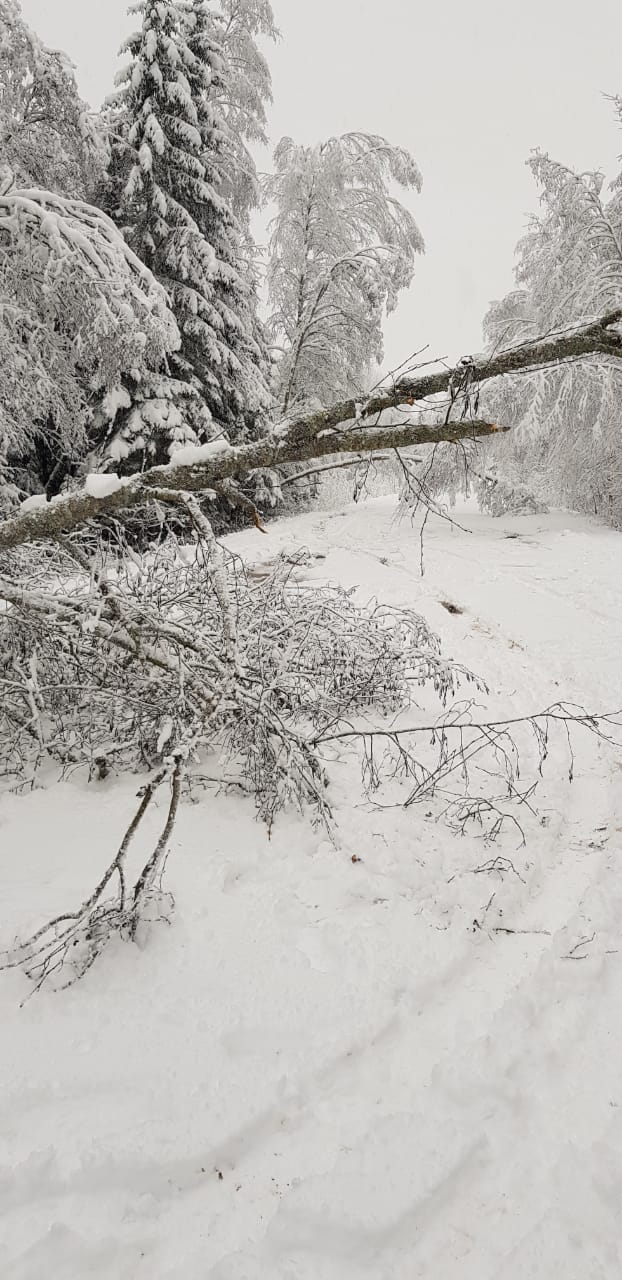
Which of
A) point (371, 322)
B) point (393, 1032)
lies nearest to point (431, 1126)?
point (393, 1032)

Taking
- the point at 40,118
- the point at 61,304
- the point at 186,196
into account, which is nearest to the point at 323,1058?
the point at 61,304

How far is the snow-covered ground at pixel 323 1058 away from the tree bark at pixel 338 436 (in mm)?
1642

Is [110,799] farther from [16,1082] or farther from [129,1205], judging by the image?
[129,1205]

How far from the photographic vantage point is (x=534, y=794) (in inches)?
142

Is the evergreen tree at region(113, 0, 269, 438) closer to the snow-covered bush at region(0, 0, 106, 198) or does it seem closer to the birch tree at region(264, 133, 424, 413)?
the birch tree at region(264, 133, 424, 413)

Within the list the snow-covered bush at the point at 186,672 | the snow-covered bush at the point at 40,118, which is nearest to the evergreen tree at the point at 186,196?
the snow-covered bush at the point at 40,118

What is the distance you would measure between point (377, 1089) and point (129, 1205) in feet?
2.59

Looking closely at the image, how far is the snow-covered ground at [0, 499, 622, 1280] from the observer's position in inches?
61.1

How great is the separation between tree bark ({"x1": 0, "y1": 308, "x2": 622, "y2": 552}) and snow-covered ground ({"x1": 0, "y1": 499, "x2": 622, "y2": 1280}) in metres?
1.64

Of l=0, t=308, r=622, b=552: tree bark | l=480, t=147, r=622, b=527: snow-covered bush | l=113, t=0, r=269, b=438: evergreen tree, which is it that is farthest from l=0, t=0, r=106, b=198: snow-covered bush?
l=480, t=147, r=622, b=527: snow-covered bush

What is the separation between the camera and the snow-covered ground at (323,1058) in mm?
1553

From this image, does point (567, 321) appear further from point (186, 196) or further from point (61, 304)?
point (61, 304)

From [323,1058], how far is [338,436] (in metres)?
2.12

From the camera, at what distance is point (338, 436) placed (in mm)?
1986
